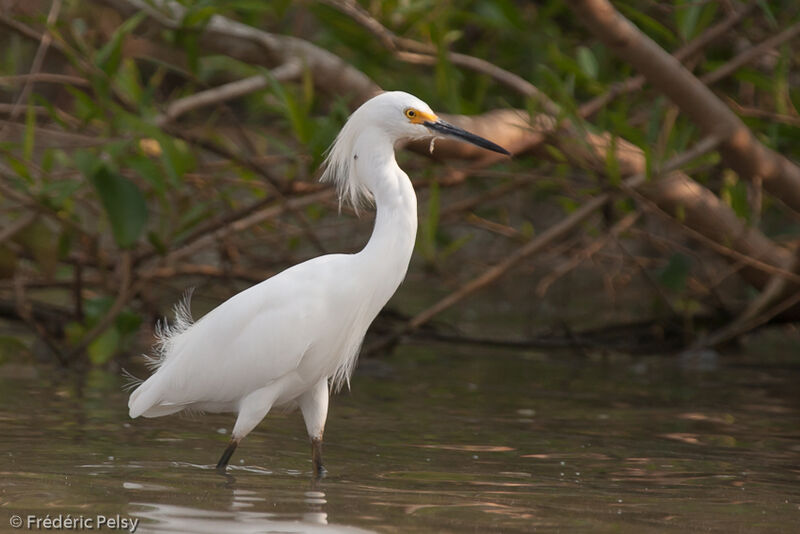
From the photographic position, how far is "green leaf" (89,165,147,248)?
18.9ft

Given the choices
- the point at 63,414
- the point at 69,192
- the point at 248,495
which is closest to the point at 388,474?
the point at 248,495

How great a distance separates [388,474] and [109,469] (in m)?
1.03

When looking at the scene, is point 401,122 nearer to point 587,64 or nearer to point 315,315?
point 315,315

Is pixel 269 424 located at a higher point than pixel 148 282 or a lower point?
lower

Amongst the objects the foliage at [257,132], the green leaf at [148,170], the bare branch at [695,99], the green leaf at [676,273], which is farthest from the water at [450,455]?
the bare branch at [695,99]

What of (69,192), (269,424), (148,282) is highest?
(69,192)

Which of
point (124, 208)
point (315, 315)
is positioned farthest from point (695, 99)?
point (124, 208)

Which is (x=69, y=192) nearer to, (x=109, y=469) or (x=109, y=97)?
(x=109, y=97)

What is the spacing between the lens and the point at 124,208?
230 inches

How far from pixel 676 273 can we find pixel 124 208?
3.21 m

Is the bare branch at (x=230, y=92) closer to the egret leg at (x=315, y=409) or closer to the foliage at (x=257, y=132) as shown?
the foliage at (x=257, y=132)

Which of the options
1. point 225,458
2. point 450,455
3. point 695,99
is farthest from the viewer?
point 695,99

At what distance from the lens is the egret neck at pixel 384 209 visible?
4.39 m

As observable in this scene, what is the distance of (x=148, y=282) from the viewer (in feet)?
22.6
